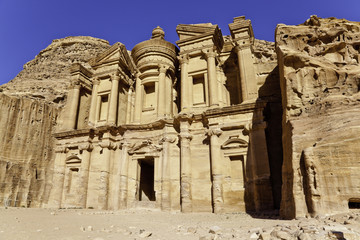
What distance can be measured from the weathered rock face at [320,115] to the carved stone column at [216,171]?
4.33 meters

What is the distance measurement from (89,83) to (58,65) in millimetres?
16331

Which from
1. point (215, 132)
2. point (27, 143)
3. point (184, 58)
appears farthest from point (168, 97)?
point (27, 143)

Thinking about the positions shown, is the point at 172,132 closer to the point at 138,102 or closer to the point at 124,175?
the point at 124,175

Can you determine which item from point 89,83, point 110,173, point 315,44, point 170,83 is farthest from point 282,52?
point 89,83

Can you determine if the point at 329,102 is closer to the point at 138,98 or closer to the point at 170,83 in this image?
the point at 170,83

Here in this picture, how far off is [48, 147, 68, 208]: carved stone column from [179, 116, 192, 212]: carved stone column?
368 inches

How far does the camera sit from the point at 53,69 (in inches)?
1353

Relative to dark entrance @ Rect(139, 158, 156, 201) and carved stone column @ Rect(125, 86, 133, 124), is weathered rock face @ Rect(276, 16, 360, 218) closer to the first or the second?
dark entrance @ Rect(139, 158, 156, 201)

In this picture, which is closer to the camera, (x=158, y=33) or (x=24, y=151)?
(x=24, y=151)

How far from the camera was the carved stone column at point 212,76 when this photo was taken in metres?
15.4

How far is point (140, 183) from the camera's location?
16.9 m

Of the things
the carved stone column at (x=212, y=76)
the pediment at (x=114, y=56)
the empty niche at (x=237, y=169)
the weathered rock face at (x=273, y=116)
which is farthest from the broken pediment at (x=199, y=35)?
the empty niche at (x=237, y=169)

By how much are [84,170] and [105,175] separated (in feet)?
6.34

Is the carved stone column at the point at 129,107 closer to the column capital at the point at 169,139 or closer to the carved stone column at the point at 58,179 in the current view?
the carved stone column at the point at 58,179
